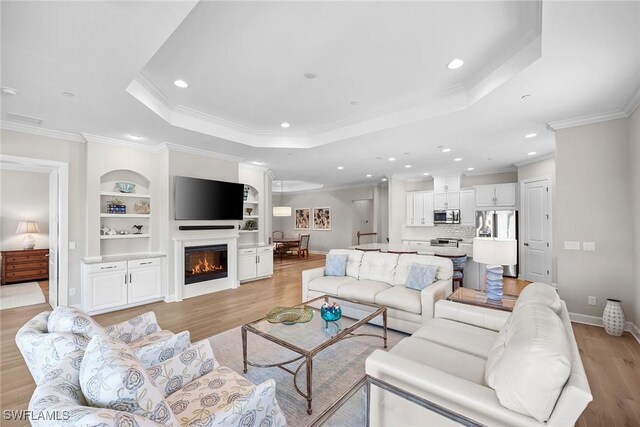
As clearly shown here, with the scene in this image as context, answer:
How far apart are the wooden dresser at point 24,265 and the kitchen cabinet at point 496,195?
10308 mm

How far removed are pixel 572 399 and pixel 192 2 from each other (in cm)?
279

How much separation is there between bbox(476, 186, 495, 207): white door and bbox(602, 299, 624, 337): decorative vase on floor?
3962 mm

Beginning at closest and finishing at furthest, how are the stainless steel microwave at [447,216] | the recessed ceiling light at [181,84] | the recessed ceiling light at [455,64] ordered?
1. the recessed ceiling light at [455,64]
2. the recessed ceiling light at [181,84]
3. the stainless steel microwave at [447,216]

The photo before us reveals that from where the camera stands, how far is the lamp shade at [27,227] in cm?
627

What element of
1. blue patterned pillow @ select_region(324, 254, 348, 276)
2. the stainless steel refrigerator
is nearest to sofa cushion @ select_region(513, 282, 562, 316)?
blue patterned pillow @ select_region(324, 254, 348, 276)

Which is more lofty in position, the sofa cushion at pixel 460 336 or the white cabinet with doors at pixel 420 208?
the white cabinet with doors at pixel 420 208

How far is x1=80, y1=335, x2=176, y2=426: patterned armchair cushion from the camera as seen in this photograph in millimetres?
958

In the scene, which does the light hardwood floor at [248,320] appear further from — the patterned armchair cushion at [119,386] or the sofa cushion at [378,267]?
the patterned armchair cushion at [119,386]

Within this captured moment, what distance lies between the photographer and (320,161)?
20.1ft

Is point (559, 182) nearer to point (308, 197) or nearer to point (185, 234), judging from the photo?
point (185, 234)

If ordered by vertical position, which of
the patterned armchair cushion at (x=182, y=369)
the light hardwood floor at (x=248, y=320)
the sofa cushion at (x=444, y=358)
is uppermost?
the patterned armchair cushion at (x=182, y=369)

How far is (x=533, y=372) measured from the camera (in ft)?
4.04

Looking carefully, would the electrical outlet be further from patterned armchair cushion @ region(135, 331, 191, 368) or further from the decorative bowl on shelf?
the decorative bowl on shelf

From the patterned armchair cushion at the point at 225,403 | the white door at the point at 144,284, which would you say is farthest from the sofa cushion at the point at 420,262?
the white door at the point at 144,284
